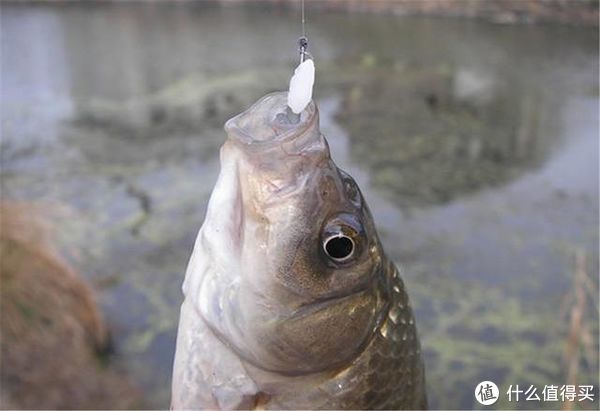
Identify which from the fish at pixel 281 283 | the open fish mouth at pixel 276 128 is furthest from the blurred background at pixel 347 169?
the open fish mouth at pixel 276 128

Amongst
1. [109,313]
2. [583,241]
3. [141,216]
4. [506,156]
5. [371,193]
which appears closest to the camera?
[109,313]

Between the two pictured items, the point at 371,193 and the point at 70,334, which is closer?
the point at 70,334

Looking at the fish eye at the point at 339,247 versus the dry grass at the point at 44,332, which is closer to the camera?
the fish eye at the point at 339,247

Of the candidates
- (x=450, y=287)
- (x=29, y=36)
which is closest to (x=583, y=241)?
(x=450, y=287)

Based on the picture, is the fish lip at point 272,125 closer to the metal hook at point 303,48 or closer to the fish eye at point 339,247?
the metal hook at point 303,48

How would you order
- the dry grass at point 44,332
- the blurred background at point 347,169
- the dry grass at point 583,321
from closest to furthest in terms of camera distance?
the dry grass at point 44,332, the blurred background at point 347,169, the dry grass at point 583,321

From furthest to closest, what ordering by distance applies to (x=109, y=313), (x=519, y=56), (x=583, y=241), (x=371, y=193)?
(x=519, y=56), (x=371, y=193), (x=583, y=241), (x=109, y=313)

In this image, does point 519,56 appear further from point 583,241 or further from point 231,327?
point 231,327

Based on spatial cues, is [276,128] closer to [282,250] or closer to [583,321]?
[282,250]
